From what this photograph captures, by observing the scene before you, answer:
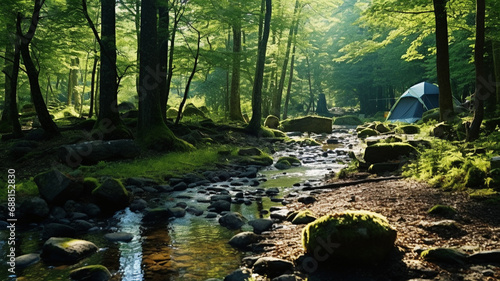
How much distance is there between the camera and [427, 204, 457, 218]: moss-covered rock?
513 centimetres

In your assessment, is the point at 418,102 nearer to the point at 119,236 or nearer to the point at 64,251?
the point at 119,236

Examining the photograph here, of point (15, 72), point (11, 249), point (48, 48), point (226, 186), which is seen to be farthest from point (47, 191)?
point (48, 48)

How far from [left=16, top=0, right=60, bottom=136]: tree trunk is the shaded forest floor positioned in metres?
8.91

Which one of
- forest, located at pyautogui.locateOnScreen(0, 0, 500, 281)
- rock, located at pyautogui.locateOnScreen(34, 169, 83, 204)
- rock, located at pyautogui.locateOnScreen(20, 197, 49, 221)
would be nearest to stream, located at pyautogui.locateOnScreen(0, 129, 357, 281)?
forest, located at pyautogui.locateOnScreen(0, 0, 500, 281)

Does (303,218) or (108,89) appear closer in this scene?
(303,218)

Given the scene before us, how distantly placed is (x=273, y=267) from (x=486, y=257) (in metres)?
2.04

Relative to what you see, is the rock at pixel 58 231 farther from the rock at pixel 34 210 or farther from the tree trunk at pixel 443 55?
the tree trunk at pixel 443 55

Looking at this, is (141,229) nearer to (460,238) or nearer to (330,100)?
(460,238)

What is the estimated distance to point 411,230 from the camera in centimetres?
475

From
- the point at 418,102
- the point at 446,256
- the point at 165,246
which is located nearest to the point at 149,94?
the point at 165,246

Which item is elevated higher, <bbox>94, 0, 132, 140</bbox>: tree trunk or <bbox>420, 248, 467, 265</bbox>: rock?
<bbox>94, 0, 132, 140</bbox>: tree trunk

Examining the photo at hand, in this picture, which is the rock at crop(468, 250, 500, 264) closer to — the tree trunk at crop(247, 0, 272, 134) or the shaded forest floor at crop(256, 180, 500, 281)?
the shaded forest floor at crop(256, 180, 500, 281)

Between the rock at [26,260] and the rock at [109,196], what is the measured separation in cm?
249

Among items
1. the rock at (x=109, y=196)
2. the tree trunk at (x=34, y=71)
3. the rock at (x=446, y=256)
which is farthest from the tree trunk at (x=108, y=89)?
the rock at (x=446, y=256)
